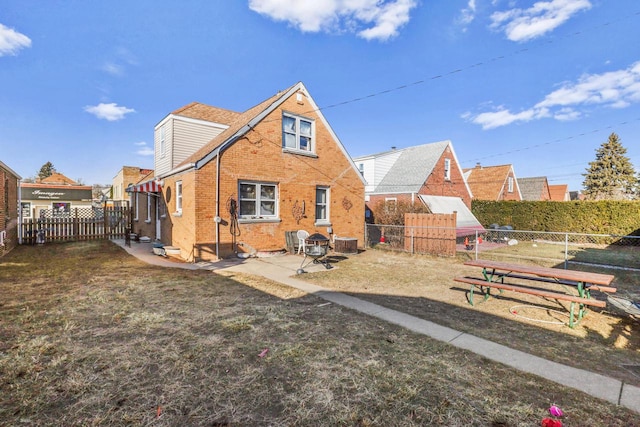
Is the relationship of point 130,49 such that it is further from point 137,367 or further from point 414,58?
point 137,367

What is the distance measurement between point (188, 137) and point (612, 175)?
53.7 metres

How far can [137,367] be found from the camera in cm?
341

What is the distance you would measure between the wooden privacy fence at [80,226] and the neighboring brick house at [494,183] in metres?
32.3

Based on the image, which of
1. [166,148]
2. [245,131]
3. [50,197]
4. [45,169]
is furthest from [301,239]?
[45,169]

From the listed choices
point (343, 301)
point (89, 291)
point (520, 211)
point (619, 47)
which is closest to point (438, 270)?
point (343, 301)

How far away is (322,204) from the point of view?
15.1 metres

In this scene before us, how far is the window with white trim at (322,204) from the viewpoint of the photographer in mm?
15047

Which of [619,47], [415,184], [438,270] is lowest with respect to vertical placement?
[438,270]

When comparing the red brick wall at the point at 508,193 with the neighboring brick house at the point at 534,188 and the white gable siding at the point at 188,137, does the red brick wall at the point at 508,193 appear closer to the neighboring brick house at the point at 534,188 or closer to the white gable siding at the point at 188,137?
the neighboring brick house at the point at 534,188

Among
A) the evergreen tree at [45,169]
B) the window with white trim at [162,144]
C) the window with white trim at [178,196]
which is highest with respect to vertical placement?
the evergreen tree at [45,169]

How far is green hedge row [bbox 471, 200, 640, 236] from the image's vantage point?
1997cm

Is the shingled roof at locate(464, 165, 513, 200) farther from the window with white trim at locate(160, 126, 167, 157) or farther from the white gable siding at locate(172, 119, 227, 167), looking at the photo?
the window with white trim at locate(160, 126, 167, 157)

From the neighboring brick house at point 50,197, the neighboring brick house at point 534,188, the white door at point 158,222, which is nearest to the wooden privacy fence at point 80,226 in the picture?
the white door at point 158,222

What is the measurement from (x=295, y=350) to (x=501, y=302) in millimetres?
5096
